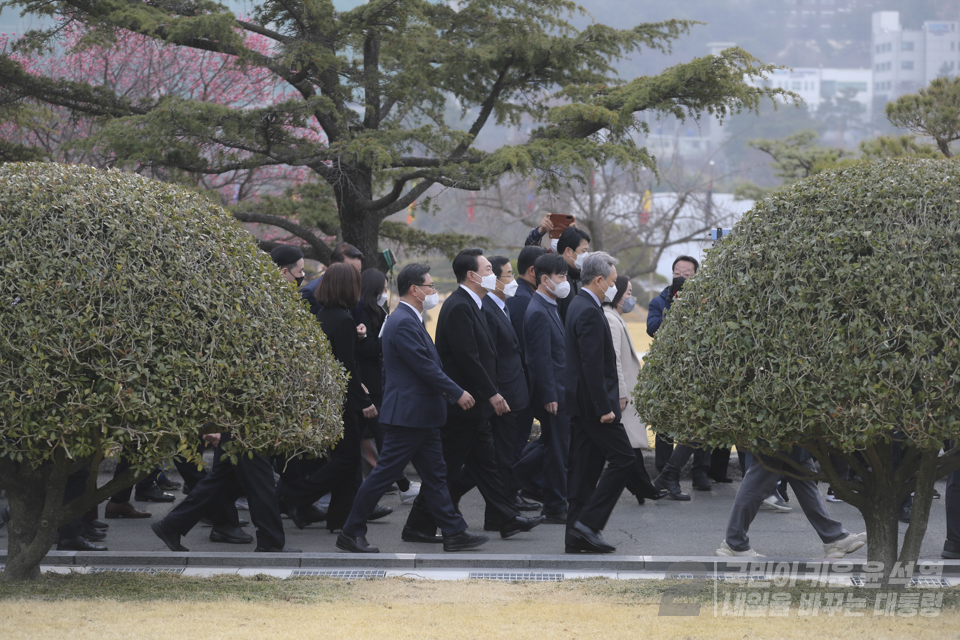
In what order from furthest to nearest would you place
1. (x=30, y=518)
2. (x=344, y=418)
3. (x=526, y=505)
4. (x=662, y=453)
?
(x=662, y=453) → (x=526, y=505) → (x=344, y=418) → (x=30, y=518)

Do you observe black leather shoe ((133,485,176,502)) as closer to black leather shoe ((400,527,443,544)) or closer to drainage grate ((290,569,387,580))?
black leather shoe ((400,527,443,544))

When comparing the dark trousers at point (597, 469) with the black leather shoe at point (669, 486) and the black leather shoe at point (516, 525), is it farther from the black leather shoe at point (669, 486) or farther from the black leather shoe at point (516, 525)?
the black leather shoe at point (669, 486)

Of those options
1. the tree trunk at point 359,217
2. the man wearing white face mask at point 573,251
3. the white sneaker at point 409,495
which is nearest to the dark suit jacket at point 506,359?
the man wearing white face mask at point 573,251

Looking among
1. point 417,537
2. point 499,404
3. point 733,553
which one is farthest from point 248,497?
point 733,553

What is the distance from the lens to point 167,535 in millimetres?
5996

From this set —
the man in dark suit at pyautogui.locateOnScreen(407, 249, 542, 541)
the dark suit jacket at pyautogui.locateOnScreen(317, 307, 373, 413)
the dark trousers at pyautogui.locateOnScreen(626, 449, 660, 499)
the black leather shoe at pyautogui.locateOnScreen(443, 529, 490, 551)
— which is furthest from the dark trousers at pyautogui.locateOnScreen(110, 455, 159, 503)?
the dark trousers at pyautogui.locateOnScreen(626, 449, 660, 499)

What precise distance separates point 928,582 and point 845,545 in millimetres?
728

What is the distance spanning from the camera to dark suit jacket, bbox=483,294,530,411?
273 inches

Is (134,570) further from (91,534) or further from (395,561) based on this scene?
(395,561)

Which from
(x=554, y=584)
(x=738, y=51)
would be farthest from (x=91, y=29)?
(x=554, y=584)

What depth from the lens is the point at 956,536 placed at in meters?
6.10

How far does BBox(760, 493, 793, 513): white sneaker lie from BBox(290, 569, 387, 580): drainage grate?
142 inches

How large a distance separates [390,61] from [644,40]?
344 cm

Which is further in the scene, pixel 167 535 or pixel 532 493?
pixel 532 493
